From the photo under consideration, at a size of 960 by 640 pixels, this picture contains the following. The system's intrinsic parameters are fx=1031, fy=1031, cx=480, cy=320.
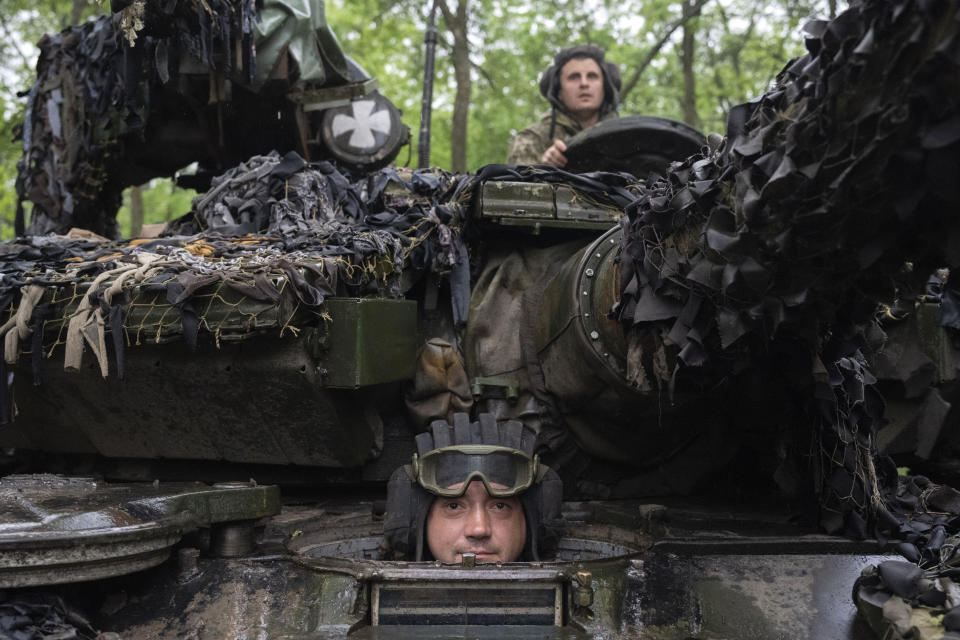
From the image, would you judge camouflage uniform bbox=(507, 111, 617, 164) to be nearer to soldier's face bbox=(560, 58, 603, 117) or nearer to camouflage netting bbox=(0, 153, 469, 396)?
soldier's face bbox=(560, 58, 603, 117)

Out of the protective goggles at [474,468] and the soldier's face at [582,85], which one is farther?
the soldier's face at [582,85]

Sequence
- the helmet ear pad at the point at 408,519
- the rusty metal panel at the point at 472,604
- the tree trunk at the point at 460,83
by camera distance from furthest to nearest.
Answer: the tree trunk at the point at 460,83 < the helmet ear pad at the point at 408,519 < the rusty metal panel at the point at 472,604

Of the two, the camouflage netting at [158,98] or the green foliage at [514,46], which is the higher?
the green foliage at [514,46]

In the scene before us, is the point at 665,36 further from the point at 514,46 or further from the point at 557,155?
the point at 557,155

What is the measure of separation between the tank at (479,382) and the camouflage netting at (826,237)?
13 millimetres

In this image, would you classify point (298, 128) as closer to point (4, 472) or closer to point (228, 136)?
point (228, 136)

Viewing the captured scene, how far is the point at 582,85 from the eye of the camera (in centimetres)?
792

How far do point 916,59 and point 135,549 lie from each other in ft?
9.51

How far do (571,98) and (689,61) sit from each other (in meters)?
9.48

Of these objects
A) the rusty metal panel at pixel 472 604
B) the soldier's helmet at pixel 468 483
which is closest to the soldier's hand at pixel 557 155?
the soldier's helmet at pixel 468 483

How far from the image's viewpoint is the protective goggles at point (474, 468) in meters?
4.27

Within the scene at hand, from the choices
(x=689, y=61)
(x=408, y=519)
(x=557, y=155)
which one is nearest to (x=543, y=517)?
A: (x=408, y=519)

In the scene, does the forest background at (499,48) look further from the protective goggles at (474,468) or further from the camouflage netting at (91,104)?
the protective goggles at (474,468)

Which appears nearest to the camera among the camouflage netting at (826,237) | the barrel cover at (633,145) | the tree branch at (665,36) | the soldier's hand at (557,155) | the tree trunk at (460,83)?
the camouflage netting at (826,237)
